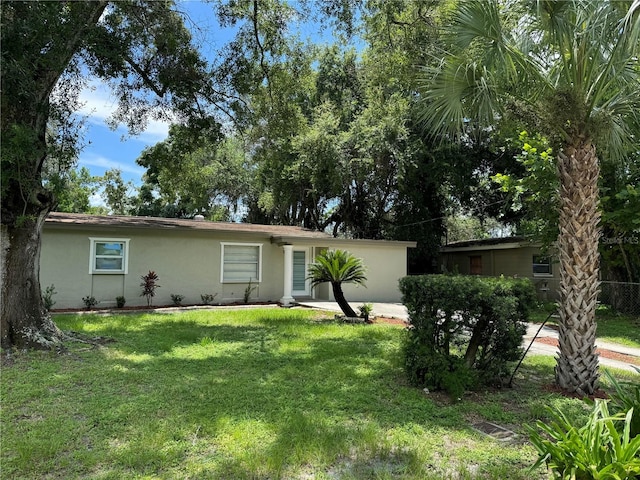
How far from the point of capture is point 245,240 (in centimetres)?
1515

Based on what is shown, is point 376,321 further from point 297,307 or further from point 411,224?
point 411,224

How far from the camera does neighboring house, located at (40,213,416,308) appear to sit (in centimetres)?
1234

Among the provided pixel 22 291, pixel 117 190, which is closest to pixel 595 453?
pixel 22 291

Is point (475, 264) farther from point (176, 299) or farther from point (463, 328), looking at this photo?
point (463, 328)

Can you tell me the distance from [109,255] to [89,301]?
Result: 1518 millimetres

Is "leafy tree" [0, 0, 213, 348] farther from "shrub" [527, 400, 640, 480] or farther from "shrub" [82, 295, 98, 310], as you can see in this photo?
"shrub" [527, 400, 640, 480]

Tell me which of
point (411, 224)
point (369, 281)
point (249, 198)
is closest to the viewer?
point (369, 281)

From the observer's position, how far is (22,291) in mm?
6660

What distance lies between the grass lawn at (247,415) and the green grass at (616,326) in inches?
165

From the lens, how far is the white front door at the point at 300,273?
16.4 m

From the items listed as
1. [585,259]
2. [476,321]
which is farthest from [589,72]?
[476,321]

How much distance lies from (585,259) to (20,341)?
27.1ft

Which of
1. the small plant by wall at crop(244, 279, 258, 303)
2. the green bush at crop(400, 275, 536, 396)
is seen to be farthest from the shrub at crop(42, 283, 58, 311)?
the green bush at crop(400, 275, 536, 396)

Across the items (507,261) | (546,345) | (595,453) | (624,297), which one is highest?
(507,261)
